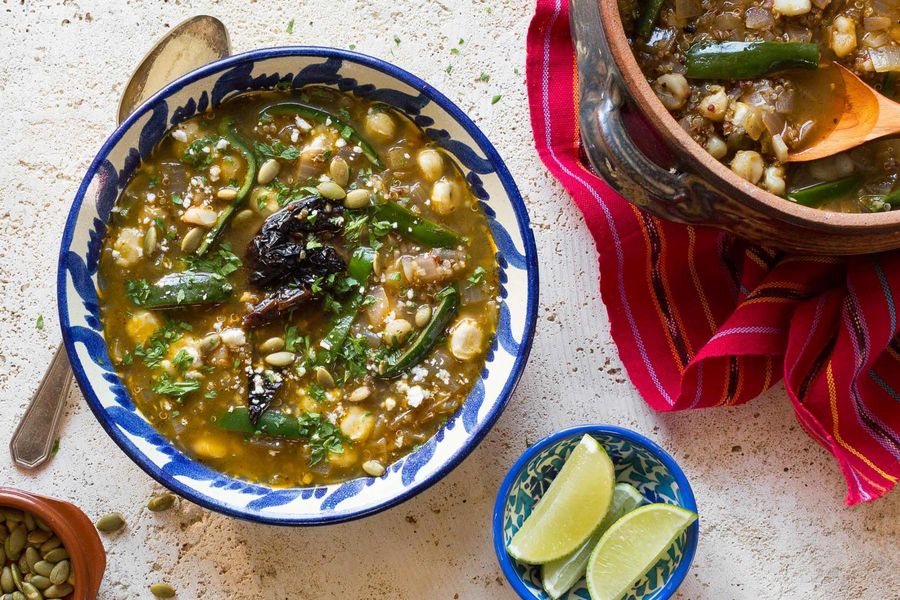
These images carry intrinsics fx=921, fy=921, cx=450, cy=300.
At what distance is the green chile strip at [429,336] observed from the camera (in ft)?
9.02

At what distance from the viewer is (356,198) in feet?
8.95

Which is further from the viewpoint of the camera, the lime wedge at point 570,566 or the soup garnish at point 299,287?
the lime wedge at point 570,566

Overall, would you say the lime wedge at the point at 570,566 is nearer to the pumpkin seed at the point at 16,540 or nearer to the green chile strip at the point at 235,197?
the green chile strip at the point at 235,197

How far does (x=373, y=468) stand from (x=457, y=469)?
38 centimetres

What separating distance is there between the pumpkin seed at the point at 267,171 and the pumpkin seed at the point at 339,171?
0.16m

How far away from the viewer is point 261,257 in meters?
2.71

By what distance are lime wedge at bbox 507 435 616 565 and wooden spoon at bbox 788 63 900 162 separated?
1067 millimetres

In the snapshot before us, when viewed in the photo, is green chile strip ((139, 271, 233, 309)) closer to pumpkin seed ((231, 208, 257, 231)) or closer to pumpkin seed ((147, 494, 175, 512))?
pumpkin seed ((231, 208, 257, 231))

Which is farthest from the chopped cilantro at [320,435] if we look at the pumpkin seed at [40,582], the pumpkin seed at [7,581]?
the pumpkin seed at [7,581]

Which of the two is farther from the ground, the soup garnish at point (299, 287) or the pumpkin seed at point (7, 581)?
the soup garnish at point (299, 287)

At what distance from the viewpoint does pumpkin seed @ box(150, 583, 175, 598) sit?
119 inches

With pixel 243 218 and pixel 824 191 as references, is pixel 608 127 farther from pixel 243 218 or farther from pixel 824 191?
pixel 243 218

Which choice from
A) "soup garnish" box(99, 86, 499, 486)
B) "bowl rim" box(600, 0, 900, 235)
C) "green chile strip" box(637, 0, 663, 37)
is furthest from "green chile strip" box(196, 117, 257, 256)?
"green chile strip" box(637, 0, 663, 37)

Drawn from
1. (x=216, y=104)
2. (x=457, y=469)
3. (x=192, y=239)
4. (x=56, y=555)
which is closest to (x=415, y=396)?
(x=457, y=469)
